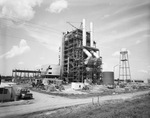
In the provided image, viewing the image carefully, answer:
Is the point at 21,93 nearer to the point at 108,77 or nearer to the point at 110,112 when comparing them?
the point at 110,112

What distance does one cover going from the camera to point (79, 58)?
2485 inches

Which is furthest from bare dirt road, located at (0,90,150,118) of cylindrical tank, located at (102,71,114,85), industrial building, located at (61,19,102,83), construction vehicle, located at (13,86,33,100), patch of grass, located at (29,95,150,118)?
industrial building, located at (61,19,102,83)

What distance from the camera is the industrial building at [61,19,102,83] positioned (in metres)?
61.7

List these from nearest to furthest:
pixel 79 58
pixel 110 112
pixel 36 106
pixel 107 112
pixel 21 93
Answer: pixel 110 112 < pixel 107 112 < pixel 36 106 < pixel 21 93 < pixel 79 58

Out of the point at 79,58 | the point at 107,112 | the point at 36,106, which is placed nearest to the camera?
the point at 107,112

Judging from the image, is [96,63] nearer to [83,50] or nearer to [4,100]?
[83,50]

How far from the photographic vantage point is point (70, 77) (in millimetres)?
66688

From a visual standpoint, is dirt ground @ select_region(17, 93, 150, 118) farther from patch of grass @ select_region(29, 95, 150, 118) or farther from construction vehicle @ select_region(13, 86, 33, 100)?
construction vehicle @ select_region(13, 86, 33, 100)

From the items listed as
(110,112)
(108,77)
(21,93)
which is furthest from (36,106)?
(108,77)

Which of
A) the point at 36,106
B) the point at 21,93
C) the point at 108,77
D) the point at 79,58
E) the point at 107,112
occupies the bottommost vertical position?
the point at 36,106

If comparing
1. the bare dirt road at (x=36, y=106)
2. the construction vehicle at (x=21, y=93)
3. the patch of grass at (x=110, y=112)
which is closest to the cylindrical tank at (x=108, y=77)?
the bare dirt road at (x=36, y=106)

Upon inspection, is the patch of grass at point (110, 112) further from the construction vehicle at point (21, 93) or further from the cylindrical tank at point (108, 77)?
the cylindrical tank at point (108, 77)

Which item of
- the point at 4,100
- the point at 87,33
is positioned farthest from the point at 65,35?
the point at 4,100

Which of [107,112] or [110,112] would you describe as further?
[107,112]
